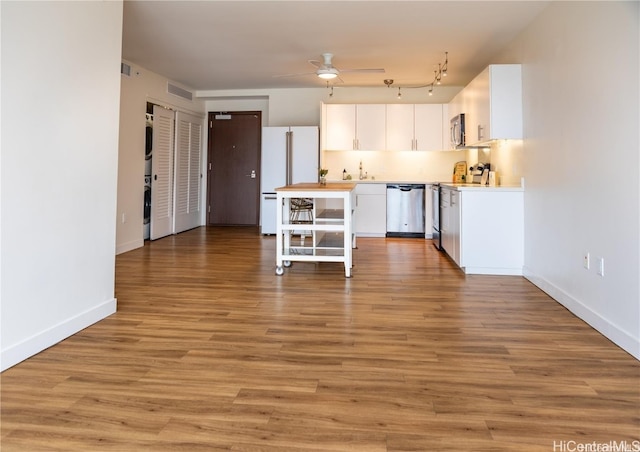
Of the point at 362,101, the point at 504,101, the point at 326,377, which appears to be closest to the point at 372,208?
the point at 362,101

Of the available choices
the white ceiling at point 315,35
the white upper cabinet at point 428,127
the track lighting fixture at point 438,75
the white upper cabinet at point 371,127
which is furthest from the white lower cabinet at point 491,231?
the white upper cabinet at point 371,127

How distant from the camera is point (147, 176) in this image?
643 cm

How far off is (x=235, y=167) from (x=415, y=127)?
11.7ft

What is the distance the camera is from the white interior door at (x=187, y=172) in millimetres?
7312

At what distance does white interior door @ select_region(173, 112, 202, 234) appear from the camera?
731 cm

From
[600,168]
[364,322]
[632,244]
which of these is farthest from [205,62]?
[632,244]

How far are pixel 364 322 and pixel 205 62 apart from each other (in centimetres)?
462

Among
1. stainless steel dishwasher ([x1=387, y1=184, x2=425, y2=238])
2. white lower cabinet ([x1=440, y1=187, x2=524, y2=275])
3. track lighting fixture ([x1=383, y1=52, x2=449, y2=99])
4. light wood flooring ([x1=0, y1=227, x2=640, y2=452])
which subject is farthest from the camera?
stainless steel dishwasher ([x1=387, y1=184, x2=425, y2=238])

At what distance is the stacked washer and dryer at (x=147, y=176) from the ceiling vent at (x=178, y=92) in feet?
2.55

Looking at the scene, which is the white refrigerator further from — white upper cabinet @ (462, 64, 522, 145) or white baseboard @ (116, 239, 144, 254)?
white upper cabinet @ (462, 64, 522, 145)

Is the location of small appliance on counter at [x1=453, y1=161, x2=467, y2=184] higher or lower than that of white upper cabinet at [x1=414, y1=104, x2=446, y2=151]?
lower

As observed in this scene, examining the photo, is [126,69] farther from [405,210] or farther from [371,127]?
[405,210]

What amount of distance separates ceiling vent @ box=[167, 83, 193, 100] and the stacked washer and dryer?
2.55 ft

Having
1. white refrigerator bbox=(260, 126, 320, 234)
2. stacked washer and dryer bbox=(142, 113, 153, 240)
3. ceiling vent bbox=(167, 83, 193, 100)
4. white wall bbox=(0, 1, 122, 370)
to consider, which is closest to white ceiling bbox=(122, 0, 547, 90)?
ceiling vent bbox=(167, 83, 193, 100)
